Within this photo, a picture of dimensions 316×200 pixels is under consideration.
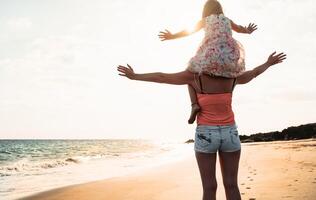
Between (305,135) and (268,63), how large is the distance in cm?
5429

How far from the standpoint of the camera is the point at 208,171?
3457mm

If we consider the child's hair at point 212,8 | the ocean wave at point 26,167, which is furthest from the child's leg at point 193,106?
the ocean wave at point 26,167

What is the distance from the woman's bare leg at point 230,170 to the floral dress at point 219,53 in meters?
A: 0.68

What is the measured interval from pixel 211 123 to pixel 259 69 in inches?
32.6

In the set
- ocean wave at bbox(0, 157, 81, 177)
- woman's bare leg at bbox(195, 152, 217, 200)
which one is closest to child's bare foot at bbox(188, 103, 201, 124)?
woman's bare leg at bbox(195, 152, 217, 200)

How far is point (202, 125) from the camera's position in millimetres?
3469

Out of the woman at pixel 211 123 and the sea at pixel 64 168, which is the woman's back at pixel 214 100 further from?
the sea at pixel 64 168

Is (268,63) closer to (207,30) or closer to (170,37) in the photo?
(207,30)

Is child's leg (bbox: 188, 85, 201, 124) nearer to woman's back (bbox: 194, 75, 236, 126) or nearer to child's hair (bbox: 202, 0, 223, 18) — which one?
woman's back (bbox: 194, 75, 236, 126)

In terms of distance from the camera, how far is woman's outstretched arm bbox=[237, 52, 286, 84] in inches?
146

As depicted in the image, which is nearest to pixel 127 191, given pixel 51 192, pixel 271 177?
pixel 51 192

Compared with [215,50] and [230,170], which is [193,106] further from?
[230,170]

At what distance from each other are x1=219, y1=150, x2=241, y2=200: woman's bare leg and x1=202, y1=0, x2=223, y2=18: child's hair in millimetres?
1263

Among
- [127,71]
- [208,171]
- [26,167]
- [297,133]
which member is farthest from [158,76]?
[297,133]
